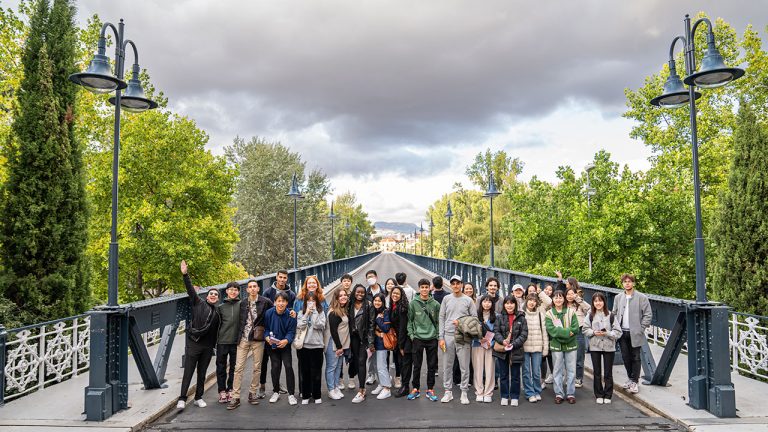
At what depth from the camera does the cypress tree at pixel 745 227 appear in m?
10.7

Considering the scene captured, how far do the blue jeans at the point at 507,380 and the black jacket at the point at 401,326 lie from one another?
1299mm

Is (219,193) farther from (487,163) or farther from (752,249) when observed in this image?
(487,163)

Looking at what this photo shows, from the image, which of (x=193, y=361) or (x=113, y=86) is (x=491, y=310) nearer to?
(x=193, y=361)

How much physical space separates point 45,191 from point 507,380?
407 inches

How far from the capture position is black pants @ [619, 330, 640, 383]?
6.97m

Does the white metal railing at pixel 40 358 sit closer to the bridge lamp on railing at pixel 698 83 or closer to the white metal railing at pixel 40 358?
the white metal railing at pixel 40 358

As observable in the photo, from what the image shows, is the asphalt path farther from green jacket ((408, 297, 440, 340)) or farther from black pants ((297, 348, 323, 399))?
green jacket ((408, 297, 440, 340))

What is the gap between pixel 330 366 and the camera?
277 inches

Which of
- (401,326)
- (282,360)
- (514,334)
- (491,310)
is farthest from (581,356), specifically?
(282,360)

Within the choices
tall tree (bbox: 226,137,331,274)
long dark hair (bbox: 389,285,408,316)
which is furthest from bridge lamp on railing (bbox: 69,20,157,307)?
tall tree (bbox: 226,137,331,274)

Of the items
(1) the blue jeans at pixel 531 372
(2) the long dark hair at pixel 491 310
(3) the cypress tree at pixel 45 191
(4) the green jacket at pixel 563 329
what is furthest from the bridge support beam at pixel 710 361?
(3) the cypress tree at pixel 45 191

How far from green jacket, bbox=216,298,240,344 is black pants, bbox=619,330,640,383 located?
5.47m

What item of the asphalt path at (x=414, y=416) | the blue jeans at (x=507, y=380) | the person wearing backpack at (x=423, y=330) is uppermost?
the person wearing backpack at (x=423, y=330)

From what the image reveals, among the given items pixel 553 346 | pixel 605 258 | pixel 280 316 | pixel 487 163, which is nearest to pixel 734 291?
pixel 553 346
